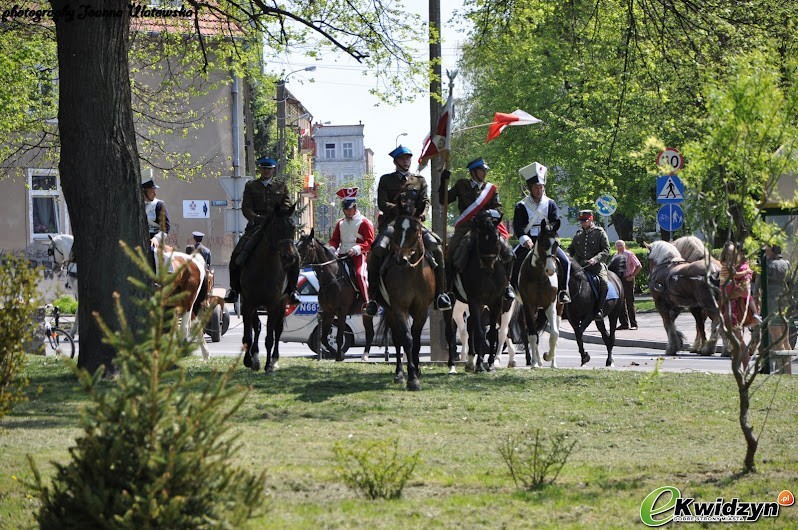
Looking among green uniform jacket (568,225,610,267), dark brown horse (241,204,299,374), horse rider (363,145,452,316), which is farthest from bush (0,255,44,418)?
green uniform jacket (568,225,610,267)

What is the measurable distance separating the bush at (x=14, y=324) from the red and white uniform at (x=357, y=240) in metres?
12.1

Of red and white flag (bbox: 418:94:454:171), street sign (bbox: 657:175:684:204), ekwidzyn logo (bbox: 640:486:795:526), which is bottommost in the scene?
ekwidzyn logo (bbox: 640:486:795:526)

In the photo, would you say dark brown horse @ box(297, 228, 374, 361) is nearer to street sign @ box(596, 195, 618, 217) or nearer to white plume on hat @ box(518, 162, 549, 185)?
white plume on hat @ box(518, 162, 549, 185)

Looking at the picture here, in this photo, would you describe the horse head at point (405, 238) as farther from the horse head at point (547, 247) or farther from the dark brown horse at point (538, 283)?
the dark brown horse at point (538, 283)

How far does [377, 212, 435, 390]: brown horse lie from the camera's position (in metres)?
13.4

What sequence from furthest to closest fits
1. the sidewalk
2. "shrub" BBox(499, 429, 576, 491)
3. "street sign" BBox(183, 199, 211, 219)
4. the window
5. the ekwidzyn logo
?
1. the window
2. "street sign" BBox(183, 199, 211, 219)
3. the sidewalk
4. "shrub" BBox(499, 429, 576, 491)
5. the ekwidzyn logo

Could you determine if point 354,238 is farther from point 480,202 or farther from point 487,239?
point 487,239

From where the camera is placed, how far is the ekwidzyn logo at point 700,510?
22.5 ft

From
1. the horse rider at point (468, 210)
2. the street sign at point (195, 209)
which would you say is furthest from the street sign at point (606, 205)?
the street sign at point (195, 209)

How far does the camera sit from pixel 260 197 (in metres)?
16.0

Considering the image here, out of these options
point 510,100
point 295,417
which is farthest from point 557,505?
point 510,100

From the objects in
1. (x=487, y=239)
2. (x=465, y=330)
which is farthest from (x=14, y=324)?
(x=465, y=330)

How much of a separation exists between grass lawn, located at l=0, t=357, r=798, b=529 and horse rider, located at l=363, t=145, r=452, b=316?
1132mm

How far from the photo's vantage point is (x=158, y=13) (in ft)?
52.5
